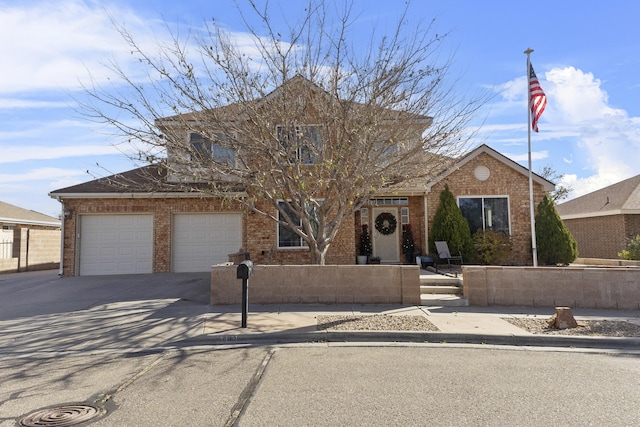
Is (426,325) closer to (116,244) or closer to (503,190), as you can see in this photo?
(503,190)

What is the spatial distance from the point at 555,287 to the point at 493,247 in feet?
16.7

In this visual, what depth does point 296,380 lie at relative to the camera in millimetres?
5039

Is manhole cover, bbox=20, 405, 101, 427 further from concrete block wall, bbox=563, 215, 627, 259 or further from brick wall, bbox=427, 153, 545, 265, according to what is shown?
concrete block wall, bbox=563, 215, 627, 259

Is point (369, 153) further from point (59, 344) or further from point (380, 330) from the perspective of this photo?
point (59, 344)

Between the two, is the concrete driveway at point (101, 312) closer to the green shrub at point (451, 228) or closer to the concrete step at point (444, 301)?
the concrete step at point (444, 301)

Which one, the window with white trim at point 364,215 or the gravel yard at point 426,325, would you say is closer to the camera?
the gravel yard at point 426,325

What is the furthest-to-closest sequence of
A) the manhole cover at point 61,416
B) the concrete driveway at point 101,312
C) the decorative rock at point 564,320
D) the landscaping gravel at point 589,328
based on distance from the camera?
the decorative rock at point 564,320 < the landscaping gravel at point 589,328 < the concrete driveway at point 101,312 < the manhole cover at point 61,416

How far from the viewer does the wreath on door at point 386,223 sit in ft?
52.8

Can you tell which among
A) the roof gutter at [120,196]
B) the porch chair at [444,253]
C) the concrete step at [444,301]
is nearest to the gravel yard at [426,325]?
the concrete step at [444,301]

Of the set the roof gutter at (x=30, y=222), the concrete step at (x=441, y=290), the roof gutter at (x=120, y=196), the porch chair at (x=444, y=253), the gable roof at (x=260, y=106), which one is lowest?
the concrete step at (x=441, y=290)

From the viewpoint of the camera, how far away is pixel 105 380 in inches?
203

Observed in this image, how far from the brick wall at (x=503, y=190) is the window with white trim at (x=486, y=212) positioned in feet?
0.57

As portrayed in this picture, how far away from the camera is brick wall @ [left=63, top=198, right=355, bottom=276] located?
14.6 meters

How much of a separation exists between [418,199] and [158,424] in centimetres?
1351
